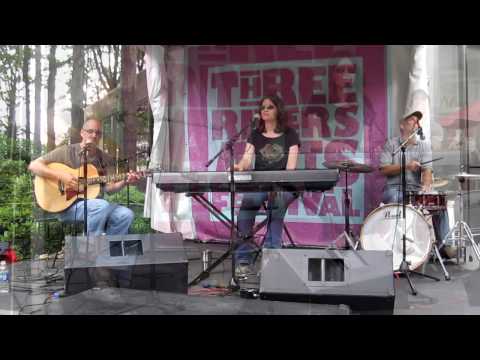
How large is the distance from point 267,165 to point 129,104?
43.0 inches

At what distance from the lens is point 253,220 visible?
3.83 m

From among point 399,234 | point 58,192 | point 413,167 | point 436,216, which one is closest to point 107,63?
point 58,192

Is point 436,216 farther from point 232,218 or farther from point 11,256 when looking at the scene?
point 11,256

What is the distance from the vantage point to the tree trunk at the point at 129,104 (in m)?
3.71

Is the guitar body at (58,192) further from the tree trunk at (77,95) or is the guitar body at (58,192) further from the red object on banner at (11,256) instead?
the red object on banner at (11,256)

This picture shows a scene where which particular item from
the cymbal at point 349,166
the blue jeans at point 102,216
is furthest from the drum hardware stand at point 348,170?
the blue jeans at point 102,216

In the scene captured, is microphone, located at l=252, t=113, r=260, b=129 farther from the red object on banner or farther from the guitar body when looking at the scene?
the red object on banner

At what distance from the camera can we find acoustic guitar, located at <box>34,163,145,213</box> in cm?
377

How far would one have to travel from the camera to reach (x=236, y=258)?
12.4 ft

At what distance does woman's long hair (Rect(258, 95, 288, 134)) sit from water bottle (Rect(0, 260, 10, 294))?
81.8 inches

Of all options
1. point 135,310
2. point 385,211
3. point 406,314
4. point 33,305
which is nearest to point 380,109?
point 385,211

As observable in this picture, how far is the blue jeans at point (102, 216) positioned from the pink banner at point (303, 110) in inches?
21.6

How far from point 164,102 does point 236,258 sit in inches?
49.9

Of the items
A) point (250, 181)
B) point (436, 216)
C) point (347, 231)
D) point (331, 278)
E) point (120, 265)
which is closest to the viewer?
point (331, 278)
